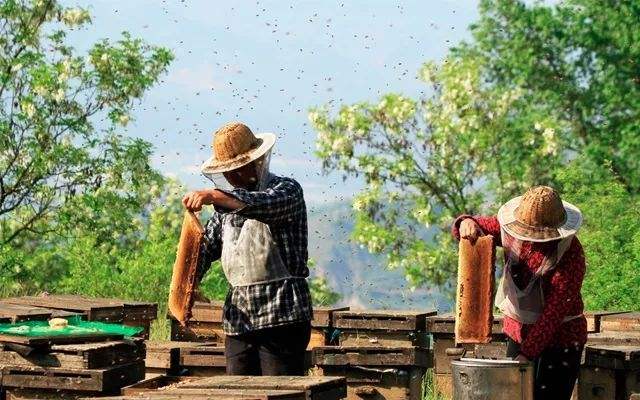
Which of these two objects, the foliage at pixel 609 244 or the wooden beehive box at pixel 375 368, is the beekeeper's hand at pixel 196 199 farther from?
the foliage at pixel 609 244

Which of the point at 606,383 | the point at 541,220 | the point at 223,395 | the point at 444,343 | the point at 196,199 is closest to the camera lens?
the point at 223,395

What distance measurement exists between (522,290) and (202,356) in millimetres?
3005

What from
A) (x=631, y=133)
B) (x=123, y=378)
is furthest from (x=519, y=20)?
(x=123, y=378)

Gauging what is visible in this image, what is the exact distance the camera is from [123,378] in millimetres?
9062

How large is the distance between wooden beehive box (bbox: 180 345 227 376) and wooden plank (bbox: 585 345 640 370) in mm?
2682

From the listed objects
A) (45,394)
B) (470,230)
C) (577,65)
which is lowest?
(45,394)

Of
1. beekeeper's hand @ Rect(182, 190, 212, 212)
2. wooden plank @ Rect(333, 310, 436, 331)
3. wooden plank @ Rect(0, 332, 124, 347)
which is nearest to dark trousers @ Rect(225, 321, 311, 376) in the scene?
beekeeper's hand @ Rect(182, 190, 212, 212)

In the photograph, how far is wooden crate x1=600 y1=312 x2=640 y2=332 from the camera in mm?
11359

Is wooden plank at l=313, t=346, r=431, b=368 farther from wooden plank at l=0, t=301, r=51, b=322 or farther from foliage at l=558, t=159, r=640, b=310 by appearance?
foliage at l=558, t=159, r=640, b=310

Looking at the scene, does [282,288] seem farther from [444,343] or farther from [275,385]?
[444,343]

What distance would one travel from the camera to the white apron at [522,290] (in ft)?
25.0

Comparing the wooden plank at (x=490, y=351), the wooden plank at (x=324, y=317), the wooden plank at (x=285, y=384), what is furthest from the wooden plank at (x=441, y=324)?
the wooden plank at (x=285, y=384)

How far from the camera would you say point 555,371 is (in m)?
7.74

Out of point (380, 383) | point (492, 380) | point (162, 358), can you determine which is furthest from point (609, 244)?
point (492, 380)
